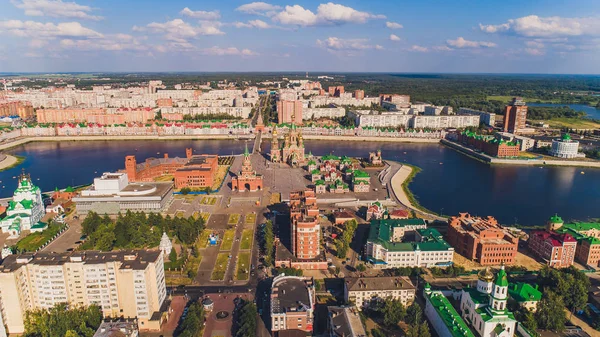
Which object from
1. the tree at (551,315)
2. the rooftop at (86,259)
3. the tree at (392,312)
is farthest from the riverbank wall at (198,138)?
the tree at (392,312)

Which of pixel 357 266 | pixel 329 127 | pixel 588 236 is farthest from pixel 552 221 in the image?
pixel 329 127

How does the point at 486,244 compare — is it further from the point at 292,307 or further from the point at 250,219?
the point at 250,219

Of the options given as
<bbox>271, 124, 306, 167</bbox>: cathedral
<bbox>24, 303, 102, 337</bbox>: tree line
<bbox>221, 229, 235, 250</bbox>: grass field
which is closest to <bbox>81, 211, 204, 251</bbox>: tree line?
<bbox>221, 229, 235, 250</bbox>: grass field

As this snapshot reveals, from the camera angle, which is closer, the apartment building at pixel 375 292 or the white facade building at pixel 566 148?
the apartment building at pixel 375 292

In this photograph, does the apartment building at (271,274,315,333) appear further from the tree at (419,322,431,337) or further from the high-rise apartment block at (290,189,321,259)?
the high-rise apartment block at (290,189,321,259)

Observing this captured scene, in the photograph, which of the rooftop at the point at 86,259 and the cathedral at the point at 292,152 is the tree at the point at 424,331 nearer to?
the rooftop at the point at 86,259

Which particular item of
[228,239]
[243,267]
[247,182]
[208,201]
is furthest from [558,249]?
[208,201]

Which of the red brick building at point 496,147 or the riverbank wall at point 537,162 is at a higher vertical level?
the red brick building at point 496,147
